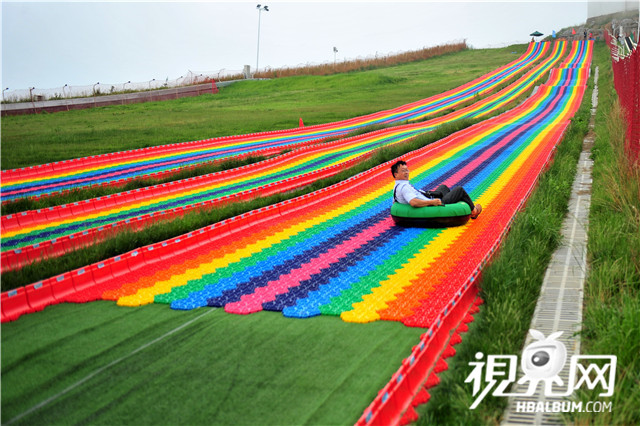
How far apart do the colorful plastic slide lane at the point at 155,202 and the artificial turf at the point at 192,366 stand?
2268 millimetres

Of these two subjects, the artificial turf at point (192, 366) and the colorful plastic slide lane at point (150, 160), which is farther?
the colorful plastic slide lane at point (150, 160)

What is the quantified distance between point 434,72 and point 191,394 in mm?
47789

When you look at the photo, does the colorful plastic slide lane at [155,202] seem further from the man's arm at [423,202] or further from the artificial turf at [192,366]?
the man's arm at [423,202]

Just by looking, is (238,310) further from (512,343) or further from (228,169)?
(228,169)

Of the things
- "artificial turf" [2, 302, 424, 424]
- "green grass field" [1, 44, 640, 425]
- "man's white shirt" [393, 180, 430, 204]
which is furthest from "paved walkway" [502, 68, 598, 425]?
"man's white shirt" [393, 180, 430, 204]

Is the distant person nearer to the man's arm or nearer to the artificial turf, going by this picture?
the man's arm

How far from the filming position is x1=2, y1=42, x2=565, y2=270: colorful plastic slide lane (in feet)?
27.8

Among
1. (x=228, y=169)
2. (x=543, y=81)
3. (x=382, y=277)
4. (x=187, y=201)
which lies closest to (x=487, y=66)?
(x=543, y=81)

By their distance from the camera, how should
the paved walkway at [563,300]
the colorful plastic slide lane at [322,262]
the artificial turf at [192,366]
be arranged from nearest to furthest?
1. the paved walkway at [563,300]
2. the artificial turf at [192,366]
3. the colorful plastic slide lane at [322,262]

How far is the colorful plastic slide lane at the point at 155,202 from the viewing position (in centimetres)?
846

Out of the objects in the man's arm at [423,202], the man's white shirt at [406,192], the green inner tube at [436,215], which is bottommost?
the green inner tube at [436,215]

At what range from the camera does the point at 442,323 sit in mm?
4965

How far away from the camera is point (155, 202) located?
11.7 metres

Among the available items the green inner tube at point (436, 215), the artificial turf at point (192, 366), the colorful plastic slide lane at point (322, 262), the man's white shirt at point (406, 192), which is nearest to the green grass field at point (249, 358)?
the artificial turf at point (192, 366)
